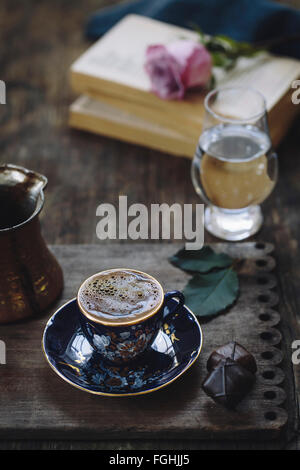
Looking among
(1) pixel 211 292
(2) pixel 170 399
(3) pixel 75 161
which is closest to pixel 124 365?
(2) pixel 170 399

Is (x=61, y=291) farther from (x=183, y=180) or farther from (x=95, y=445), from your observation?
(x=183, y=180)

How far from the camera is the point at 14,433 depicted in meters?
0.69

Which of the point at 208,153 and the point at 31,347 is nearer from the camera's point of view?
the point at 31,347

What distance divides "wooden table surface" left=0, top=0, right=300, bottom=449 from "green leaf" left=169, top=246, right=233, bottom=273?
0.08 metres

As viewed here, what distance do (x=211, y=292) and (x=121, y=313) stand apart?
20 centimetres

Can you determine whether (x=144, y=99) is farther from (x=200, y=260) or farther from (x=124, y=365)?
(x=124, y=365)

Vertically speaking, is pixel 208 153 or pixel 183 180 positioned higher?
pixel 208 153

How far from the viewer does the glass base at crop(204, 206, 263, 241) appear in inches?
39.2

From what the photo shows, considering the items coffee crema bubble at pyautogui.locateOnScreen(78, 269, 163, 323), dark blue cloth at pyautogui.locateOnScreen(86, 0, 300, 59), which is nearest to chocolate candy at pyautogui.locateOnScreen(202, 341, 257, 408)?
coffee crema bubble at pyautogui.locateOnScreen(78, 269, 163, 323)

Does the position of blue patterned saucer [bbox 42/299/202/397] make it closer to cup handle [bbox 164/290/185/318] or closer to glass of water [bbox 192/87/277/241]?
cup handle [bbox 164/290/185/318]

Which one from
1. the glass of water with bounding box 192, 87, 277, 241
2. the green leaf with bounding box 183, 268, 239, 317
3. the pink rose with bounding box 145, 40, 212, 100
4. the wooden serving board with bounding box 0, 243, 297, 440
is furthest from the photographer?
the pink rose with bounding box 145, 40, 212, 100

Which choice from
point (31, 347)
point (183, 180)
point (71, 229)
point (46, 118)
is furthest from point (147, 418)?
point (46, 118)
